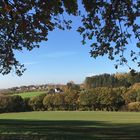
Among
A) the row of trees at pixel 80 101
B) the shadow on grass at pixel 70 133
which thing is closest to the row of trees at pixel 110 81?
the row of trees at pixel 80 101

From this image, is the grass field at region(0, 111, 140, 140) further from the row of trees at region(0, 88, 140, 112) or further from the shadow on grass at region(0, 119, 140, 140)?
the row of trees at region(0, 88, 140, 112)

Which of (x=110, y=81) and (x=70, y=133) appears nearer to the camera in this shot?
(x=70, y=133)

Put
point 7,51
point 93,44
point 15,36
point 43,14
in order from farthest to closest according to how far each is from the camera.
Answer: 1. point 7,51
2. point 15,36
3. point 93,44
4. point 43,14

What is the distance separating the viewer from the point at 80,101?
8231cm

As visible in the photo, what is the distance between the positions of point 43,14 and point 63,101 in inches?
2770

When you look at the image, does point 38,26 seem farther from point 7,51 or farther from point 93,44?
point 7,51

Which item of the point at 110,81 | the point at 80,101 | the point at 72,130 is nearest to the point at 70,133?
the point at 72,130

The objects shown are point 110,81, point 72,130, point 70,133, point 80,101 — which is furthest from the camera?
point 110,81

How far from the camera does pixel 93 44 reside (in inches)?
669

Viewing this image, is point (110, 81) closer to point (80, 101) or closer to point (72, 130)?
point (80, 101)

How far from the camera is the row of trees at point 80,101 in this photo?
76969 mm

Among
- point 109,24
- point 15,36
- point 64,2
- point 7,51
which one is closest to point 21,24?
point 64,2

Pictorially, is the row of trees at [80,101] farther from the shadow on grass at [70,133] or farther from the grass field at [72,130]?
the shadow on grass at [70,133]

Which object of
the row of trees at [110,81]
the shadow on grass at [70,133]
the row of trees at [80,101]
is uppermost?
Answer: the row of trees at [110,81]
